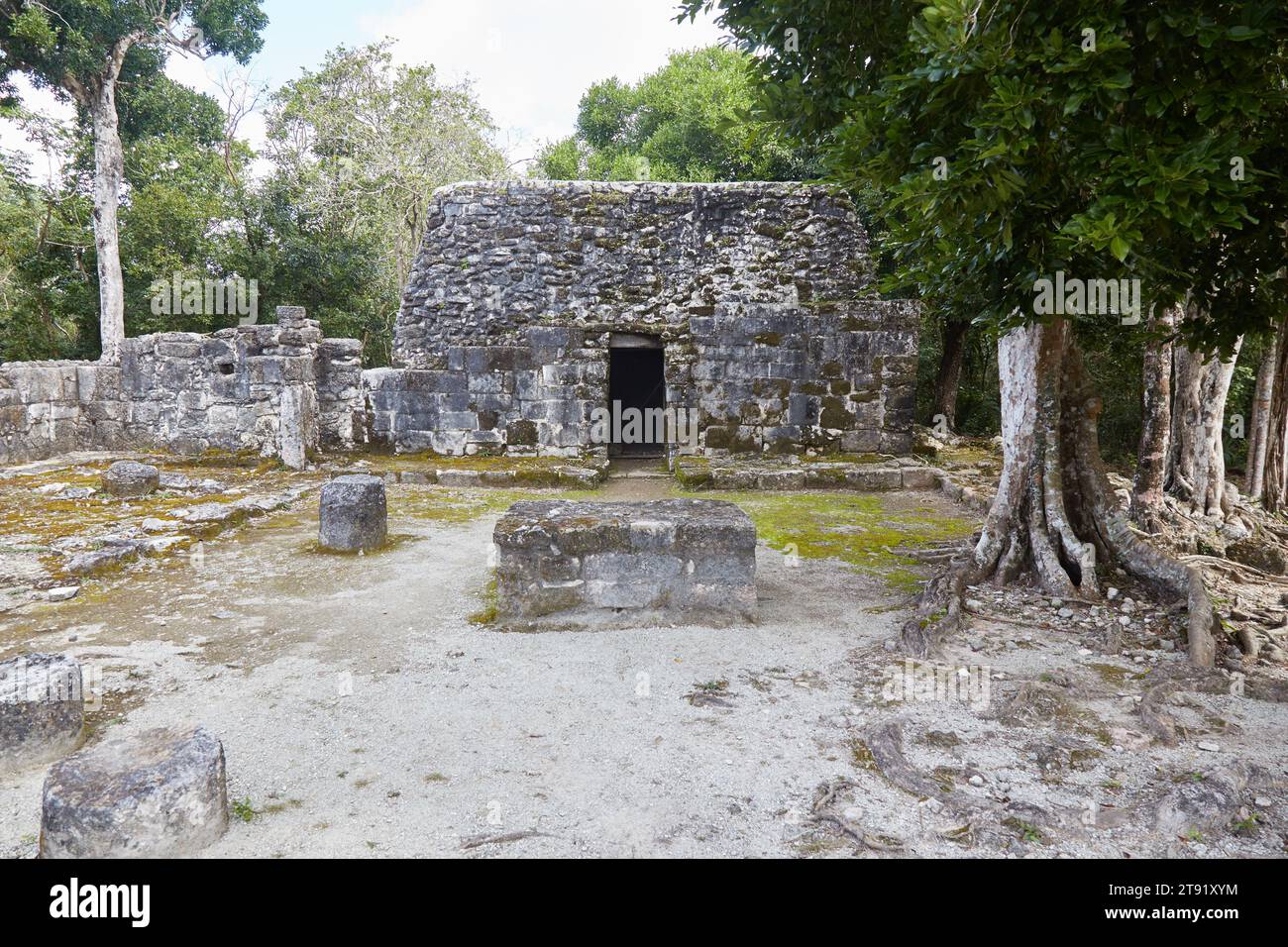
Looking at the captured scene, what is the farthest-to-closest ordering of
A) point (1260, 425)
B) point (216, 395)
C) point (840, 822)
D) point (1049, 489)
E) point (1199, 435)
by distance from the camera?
point (216, 395) → point (1260, 425) → point (1199, 435) → point (1049, 489) → point (840, 822)

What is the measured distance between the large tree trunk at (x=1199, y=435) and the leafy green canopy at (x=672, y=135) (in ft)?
32.3

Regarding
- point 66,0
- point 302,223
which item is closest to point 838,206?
point 302,223

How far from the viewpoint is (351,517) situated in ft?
25.4

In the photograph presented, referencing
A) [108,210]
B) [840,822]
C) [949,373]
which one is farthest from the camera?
[108,210]

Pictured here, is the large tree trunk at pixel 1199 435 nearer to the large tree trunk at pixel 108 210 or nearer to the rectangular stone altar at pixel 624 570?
the rectangular stone altar at pixel 624 570

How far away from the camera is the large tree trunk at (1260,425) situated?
10492mm

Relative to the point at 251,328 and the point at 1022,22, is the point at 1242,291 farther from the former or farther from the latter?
the point at 251,328

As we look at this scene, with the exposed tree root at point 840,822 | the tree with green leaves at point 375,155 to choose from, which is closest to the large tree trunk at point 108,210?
the tree with green leaves at point 375,155

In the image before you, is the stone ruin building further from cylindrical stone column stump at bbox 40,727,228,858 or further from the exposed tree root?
cylindrical stone column stump at bbox 40,727,228,858

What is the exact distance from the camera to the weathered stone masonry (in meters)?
12.4

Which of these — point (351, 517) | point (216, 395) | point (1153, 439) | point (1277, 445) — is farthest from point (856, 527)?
point (216, 395)

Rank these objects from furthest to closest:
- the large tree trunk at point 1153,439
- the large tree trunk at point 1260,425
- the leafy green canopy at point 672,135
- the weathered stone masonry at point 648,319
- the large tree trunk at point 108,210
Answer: the leafy green canopy at point 672,135 < the large tree trunk at point 108,210 < the weathered stone masonry at point 648,319 < the large tree trunk at point 1260,425 < the large tree trunk at point 1153,439

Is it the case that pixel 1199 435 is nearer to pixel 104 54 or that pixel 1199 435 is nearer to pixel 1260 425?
pixel 1260 425

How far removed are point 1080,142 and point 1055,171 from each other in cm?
41
